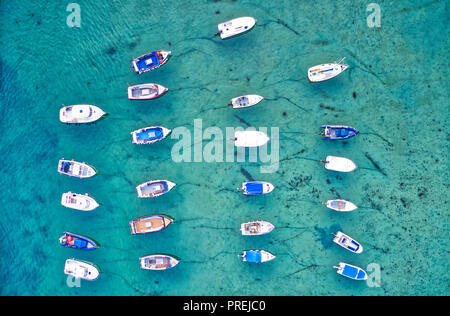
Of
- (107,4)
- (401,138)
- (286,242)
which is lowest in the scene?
(286,242)

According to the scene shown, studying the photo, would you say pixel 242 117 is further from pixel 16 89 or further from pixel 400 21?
pixel 16 89

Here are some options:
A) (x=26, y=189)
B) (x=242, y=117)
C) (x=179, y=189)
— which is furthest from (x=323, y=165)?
(x=26, y=189)

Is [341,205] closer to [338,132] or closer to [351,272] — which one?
[351,272]

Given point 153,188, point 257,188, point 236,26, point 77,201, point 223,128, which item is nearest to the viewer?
point 236,26

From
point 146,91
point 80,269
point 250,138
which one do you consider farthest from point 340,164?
point 80,269

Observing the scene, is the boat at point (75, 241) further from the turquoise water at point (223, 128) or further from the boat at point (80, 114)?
the boat at point (80, 114)

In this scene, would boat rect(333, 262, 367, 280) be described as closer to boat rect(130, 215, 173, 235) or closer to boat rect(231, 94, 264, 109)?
boat rect(130, 215, 173, 235)

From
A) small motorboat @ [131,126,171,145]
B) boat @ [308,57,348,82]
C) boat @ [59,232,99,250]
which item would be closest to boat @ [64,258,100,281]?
boat @ [59,232,99,250]
